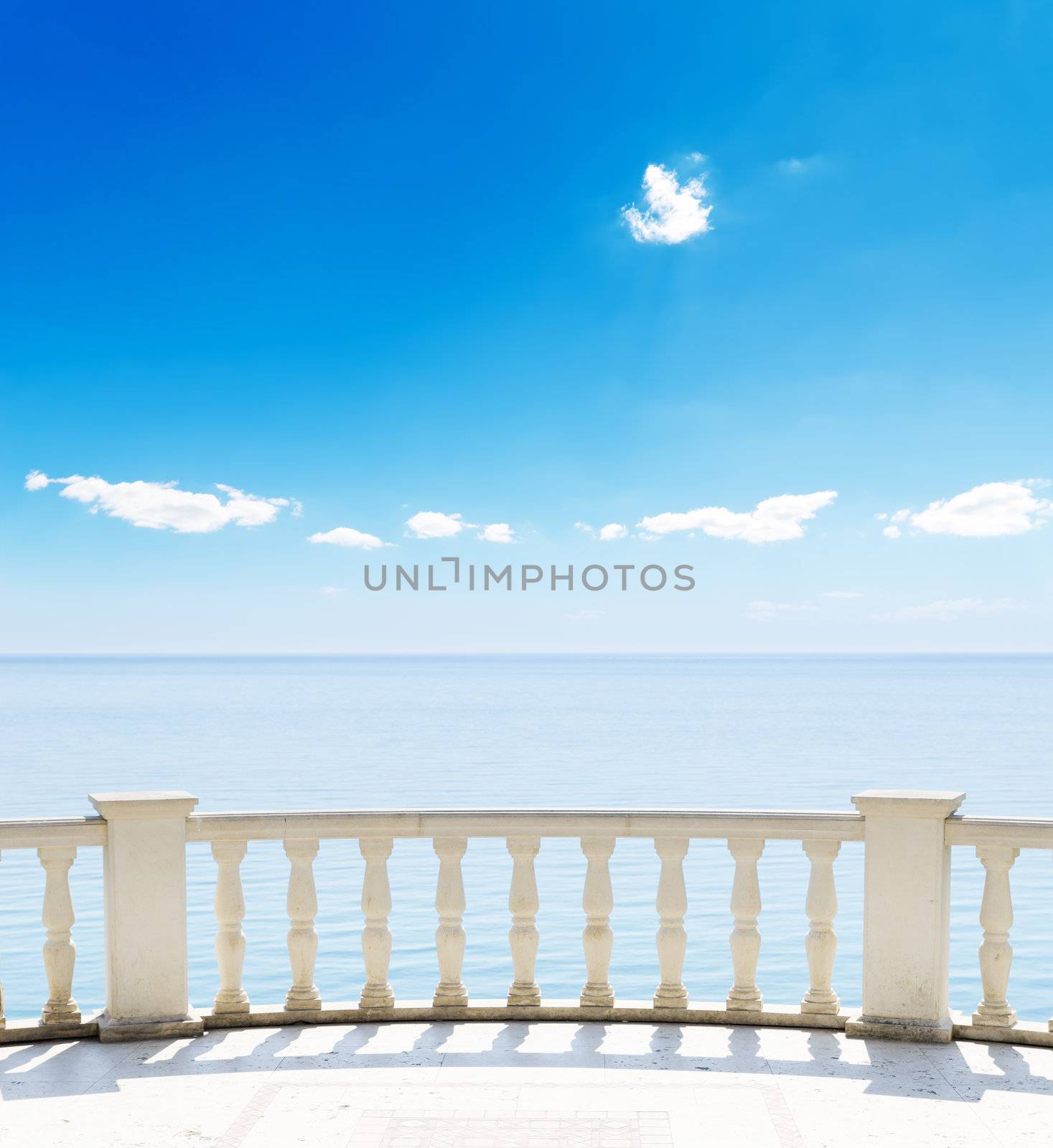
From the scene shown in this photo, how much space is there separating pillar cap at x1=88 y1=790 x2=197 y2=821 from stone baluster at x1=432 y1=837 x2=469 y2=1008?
1.32m

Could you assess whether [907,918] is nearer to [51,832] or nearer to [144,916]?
[144,916]

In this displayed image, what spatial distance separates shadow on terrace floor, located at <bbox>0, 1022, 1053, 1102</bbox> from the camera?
5.36 meters

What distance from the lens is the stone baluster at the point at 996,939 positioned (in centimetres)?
585


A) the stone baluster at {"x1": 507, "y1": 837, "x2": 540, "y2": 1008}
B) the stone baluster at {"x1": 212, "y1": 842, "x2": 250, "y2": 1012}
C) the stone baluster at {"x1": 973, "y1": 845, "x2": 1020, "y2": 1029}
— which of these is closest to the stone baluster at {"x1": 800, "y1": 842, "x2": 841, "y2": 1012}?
the stone baluster at {"x1": 973, "y1": 845, "x2": 1020, "y2": 1029}

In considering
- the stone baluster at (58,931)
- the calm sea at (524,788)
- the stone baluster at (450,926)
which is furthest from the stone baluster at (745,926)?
the calm sea at (524,788)

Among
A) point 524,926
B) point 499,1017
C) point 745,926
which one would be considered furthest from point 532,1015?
point 745,926

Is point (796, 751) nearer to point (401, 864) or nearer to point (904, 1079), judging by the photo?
point (401, 864)

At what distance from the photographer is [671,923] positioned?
625 centimetres

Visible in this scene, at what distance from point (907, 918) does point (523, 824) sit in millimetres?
1980

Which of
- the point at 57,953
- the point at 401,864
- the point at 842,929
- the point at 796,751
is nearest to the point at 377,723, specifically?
the point at 796,751

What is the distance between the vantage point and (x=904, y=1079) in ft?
17.6

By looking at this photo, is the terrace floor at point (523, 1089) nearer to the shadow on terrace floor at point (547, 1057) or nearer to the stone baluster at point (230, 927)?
the shadow on terrace floor at point (547, 1057)

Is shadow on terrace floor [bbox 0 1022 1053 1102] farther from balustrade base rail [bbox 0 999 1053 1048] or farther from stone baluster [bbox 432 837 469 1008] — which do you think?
stone baluster [bbox 432 837 469 1008]

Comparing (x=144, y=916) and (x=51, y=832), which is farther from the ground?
(x=51, y=832)
